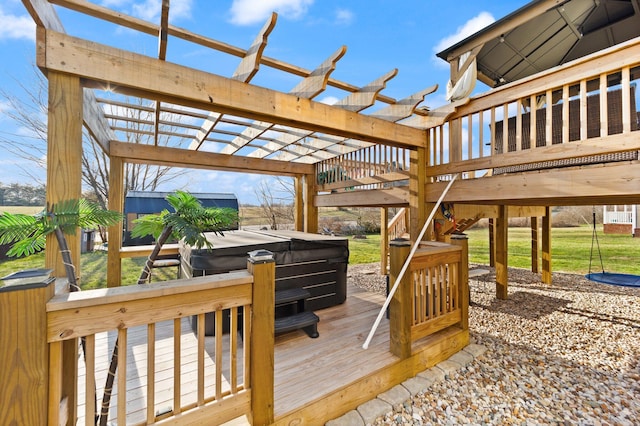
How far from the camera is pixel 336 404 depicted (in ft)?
6.71

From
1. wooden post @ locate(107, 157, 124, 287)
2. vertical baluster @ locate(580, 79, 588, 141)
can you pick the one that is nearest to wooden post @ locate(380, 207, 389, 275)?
vertical baluster @ locate(580, 79, 588, 141)

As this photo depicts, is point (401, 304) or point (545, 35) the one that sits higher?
point (545, 35)

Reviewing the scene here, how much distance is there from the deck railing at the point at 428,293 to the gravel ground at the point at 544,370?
46 cm

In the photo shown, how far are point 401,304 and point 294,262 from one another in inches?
56.1

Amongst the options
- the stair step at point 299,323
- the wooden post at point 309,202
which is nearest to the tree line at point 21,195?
the wooden post at point 309,202

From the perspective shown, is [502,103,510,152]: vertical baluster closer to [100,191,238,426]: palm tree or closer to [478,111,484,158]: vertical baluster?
[478,111,484,158]: vertical baluster

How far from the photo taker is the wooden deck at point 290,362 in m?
1.95

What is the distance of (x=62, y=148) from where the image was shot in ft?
5.37

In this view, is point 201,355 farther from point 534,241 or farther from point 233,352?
point 534,241

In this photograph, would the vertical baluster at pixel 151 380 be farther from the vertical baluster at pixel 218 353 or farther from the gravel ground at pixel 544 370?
the gravel ground at pixel 544 370

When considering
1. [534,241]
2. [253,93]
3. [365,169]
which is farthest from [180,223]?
[534,241]

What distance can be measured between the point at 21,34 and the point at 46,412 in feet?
31.6

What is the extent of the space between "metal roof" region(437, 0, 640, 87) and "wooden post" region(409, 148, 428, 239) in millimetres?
2016

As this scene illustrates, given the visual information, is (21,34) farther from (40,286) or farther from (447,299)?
(447,299)
